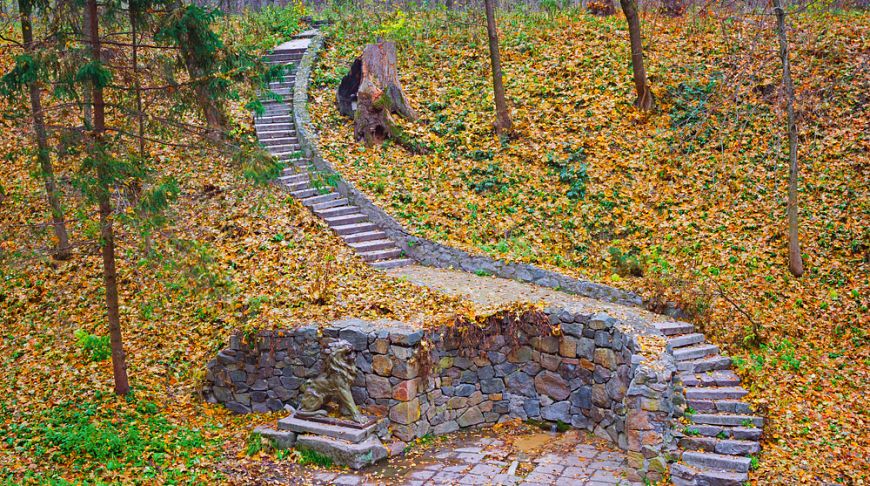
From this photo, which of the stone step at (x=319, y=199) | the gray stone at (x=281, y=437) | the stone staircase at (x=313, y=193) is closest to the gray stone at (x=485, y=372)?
the gray stone at (x=281, y=437)

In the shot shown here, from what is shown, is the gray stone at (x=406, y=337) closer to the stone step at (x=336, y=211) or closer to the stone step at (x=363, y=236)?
the stone step at (x=363, y=236)

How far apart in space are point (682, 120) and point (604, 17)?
640 cm

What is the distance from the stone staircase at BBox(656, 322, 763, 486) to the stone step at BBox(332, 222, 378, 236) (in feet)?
21.0

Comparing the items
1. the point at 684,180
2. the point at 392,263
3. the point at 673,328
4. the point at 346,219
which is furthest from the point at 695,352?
the point at 346,219

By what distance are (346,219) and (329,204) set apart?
0.70 meters

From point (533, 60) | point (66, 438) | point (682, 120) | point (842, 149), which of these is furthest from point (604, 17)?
point (66, 438)

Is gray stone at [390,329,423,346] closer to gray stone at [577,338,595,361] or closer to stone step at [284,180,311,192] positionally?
gray stone at [577,338,595,361]

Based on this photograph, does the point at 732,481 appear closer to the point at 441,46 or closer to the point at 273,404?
the point at 273,404

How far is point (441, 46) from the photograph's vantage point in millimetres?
19891

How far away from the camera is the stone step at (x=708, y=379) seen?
8.81m

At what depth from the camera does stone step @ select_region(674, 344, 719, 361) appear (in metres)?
9.26

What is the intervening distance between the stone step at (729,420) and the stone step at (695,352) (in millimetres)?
1095

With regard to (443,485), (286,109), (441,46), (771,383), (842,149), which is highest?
(441,46)

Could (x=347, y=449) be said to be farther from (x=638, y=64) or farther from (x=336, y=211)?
(x=638, y=64)
